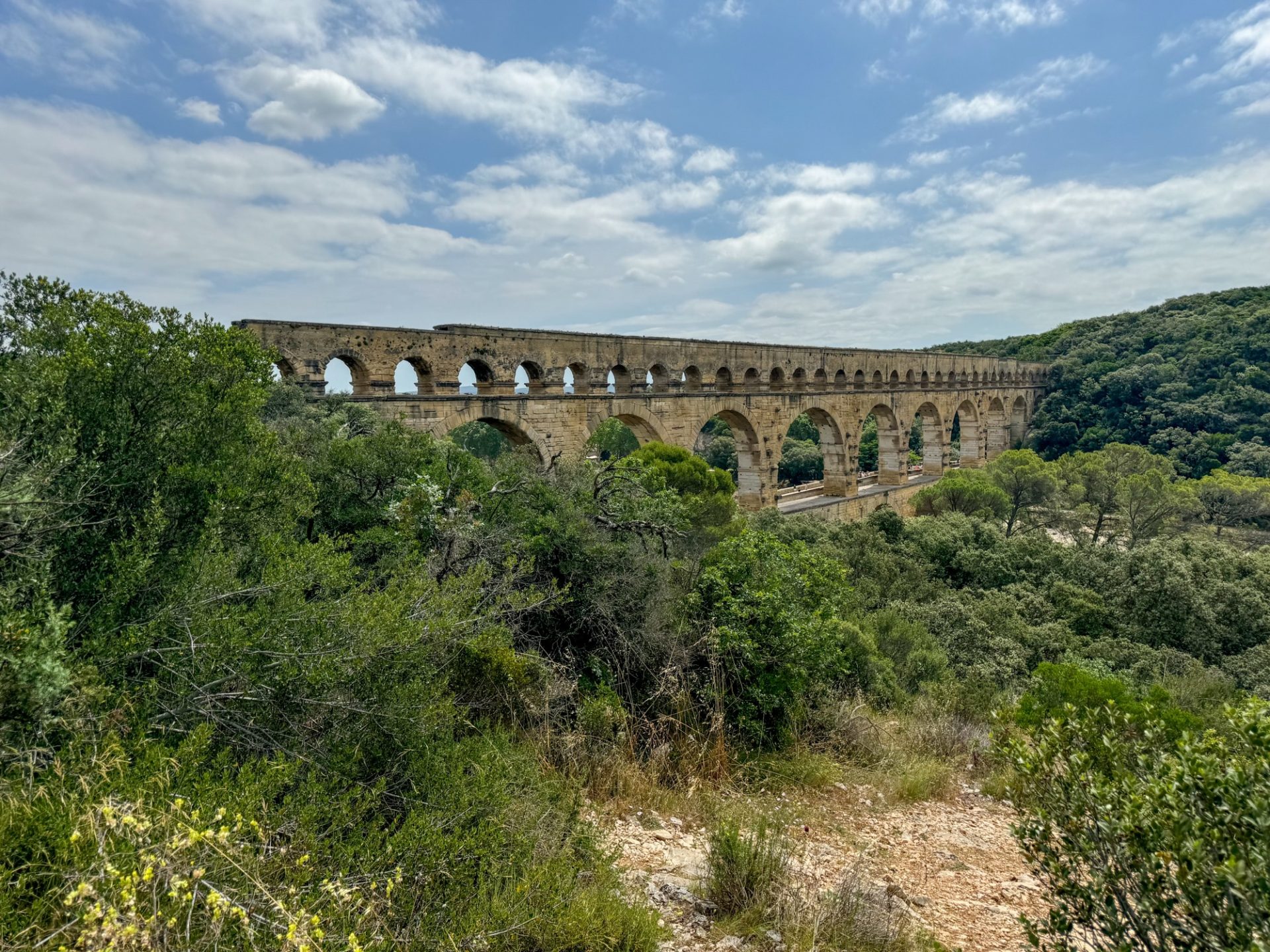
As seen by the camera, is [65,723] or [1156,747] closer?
[65,723]

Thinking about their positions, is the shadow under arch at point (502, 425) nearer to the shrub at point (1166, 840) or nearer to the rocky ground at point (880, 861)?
the rocky ground at point (880, 861)

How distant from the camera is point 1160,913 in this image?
199 centimetres

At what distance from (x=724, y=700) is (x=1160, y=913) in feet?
10.7

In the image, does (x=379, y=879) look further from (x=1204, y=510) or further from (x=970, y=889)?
(x=1204, y=510)

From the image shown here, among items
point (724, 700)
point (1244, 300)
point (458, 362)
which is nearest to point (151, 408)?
point (724, 700)

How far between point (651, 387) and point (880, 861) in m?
12.9

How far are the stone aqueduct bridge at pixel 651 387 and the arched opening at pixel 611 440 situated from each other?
0.31 meters

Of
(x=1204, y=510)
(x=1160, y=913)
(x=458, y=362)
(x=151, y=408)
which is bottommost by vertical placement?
(x=1204, y=510)

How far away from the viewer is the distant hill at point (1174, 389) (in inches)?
1157

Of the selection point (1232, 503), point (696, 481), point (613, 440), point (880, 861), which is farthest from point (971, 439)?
point (880, 861)

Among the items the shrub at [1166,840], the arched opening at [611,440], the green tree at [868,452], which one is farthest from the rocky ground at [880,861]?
the green tree at [868,452]

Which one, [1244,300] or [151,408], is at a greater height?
[1244,300]

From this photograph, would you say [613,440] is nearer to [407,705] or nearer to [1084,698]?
[1084,698]

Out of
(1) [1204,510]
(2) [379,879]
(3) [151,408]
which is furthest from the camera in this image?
(1) [1204,510]
